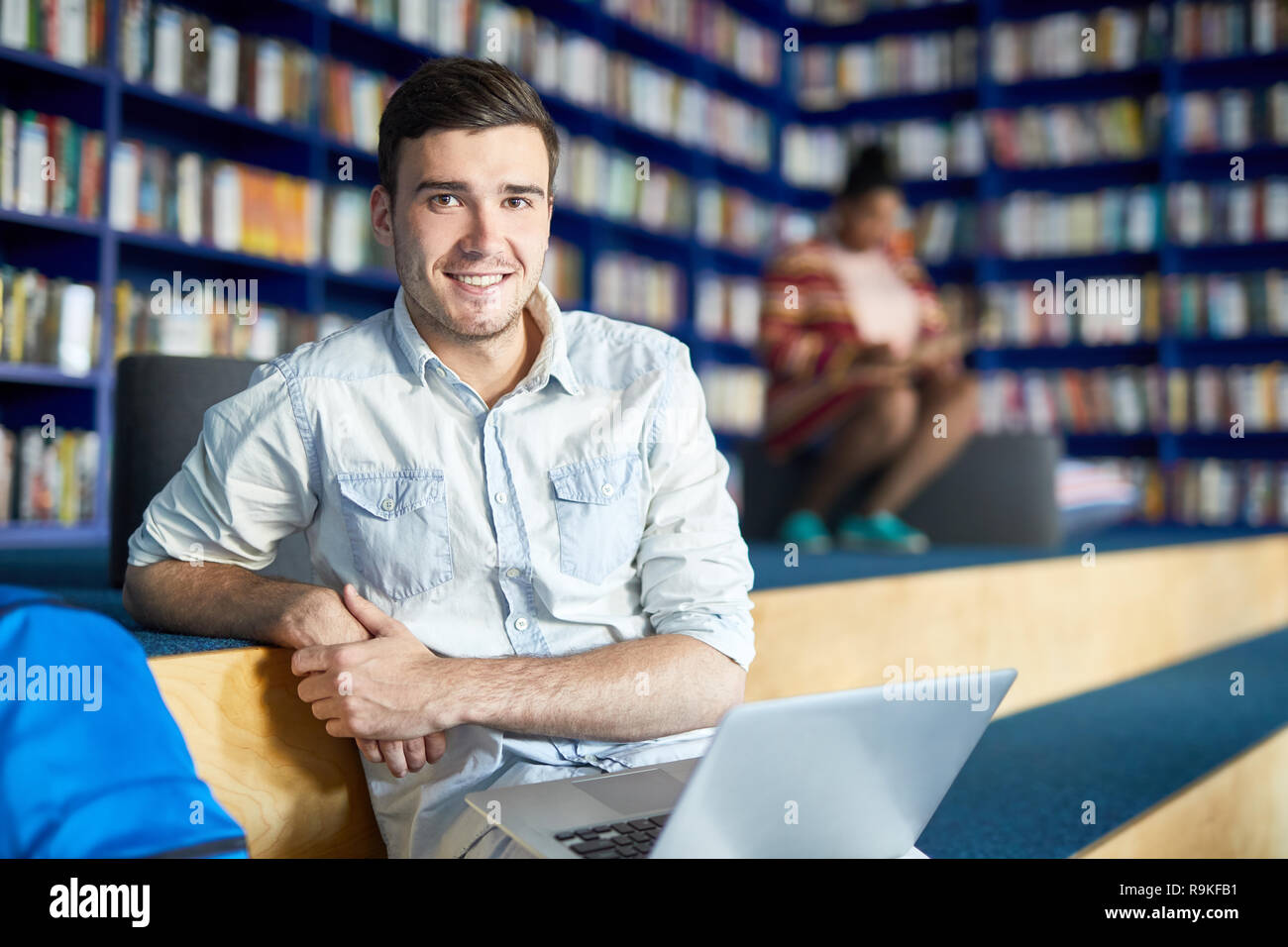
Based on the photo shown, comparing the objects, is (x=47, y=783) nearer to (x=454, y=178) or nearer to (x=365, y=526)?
(x=365, y=526)

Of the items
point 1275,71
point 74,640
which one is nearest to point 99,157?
point 74,640

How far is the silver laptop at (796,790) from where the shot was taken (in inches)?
28.2

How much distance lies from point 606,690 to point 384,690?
0.19 metres

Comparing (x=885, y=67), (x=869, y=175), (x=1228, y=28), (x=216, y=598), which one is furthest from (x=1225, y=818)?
(x=885, y=67)

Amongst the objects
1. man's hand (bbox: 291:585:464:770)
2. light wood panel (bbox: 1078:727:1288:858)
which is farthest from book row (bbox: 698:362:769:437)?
man's hand (bbox: 291:585:464:770)

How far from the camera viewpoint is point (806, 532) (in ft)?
9.91

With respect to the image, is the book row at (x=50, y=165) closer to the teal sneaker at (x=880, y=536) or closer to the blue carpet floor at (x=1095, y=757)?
the teal sneaker at (x=880, y=536)

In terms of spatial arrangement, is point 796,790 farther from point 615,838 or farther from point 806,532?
point 806,532

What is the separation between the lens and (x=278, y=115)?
3156 millimetres

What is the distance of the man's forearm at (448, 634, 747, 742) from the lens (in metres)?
0.98

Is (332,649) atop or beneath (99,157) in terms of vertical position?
beneath

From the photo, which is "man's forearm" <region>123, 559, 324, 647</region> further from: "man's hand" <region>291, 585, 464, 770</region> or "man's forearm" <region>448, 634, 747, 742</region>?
"man's forearm" <region>448, 634, 747, 742</region>

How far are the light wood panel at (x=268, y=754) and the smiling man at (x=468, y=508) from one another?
43 mm

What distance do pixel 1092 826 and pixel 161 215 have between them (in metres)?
2.66
